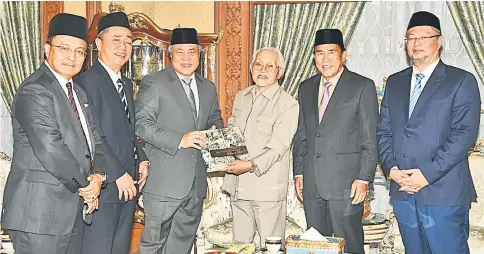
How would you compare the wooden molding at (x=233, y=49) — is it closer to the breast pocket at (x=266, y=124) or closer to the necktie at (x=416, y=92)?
the breast pocket at (x=266, y=124)

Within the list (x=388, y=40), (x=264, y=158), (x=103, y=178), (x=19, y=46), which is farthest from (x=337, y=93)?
(x=19, y=46)

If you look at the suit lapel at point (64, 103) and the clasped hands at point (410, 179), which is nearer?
the suit lapel at point (64, 103)

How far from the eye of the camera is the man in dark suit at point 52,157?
9.63 ft

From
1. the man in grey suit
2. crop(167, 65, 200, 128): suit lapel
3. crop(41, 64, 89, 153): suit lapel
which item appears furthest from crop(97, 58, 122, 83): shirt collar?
crop(41, 64, 89, 153): suit lapel

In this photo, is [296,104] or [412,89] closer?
[412,89]

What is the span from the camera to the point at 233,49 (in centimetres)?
579

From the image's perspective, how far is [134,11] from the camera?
19.7 ft

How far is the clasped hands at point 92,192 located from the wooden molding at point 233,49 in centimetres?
268

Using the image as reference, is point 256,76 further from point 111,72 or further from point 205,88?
point 111,72

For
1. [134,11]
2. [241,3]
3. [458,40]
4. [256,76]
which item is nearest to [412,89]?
[256,76]

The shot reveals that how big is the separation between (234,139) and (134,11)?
2.70 meters

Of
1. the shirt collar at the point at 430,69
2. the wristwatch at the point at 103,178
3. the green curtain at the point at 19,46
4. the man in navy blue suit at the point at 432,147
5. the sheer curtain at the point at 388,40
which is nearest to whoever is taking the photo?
the wristwatch at the point at 103,178

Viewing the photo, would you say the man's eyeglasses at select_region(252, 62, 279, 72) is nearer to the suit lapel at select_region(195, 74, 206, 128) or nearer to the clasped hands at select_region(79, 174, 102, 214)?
the suit lapel at select_region(195, 74, 206, 128)

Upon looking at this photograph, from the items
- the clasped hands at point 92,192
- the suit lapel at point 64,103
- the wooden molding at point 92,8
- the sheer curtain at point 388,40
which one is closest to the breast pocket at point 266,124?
the clasped hands at point 92,192
